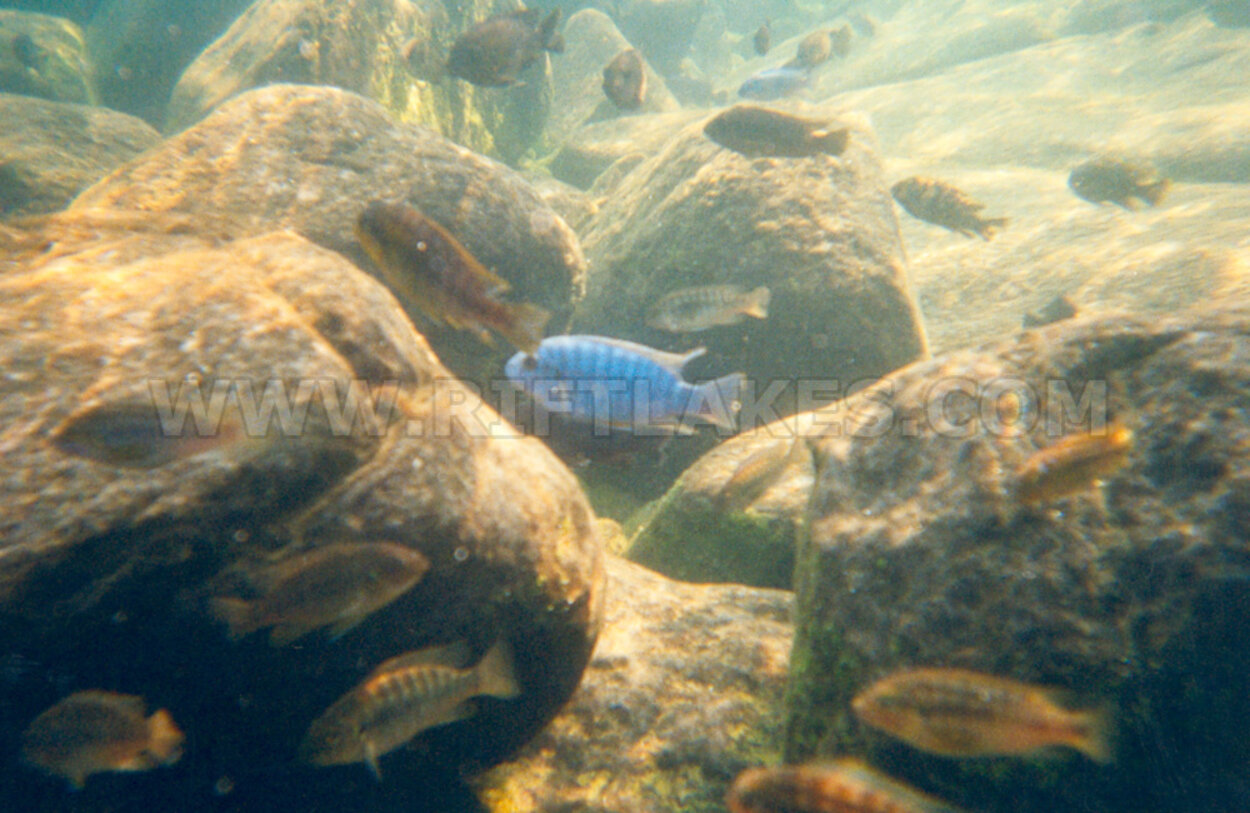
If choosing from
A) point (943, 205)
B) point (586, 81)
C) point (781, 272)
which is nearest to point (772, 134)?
point (781, 272)

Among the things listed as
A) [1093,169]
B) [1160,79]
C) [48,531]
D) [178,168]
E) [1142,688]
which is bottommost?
[1142,688]

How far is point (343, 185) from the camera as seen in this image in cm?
434

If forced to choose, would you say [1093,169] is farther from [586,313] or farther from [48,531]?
[48,531]

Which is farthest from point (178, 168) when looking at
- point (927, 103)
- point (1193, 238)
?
point (927, 103)

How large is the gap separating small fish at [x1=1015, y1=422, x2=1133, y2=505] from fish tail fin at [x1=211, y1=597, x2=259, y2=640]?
2.84 m

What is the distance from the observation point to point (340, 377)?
2191mm

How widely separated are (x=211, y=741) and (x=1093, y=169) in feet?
37.4

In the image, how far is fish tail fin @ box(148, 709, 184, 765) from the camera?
6.07 feet

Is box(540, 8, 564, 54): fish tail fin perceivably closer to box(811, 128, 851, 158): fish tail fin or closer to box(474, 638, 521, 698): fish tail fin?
box(811, 128, 851, 158): fish tail fin

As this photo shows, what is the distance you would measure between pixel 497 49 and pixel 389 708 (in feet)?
18.5

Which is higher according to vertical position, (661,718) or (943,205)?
(943,205)

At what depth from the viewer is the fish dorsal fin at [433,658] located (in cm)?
215

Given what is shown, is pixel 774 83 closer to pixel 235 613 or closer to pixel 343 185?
pixel 343 185

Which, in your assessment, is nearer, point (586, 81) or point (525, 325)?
point (525, 325)
